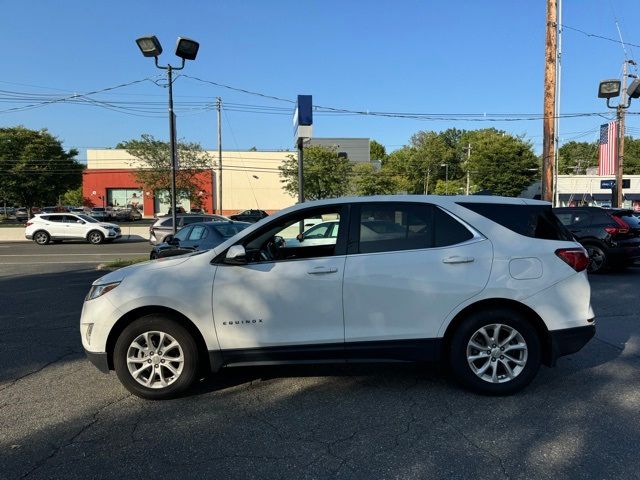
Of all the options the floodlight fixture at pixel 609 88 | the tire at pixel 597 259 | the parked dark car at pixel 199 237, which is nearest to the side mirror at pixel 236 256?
the parked dark car at pixel 199 237

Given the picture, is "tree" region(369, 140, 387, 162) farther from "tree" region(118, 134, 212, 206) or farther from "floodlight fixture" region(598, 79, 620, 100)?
"floodlight fixture" region(598, 79, 620, 100)

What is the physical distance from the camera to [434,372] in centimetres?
494

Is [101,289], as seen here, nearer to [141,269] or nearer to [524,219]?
[141,269]

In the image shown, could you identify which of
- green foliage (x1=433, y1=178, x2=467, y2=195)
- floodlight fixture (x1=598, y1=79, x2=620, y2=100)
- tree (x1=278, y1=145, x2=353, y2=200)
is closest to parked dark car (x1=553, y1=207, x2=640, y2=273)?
floodlight fixture (x1=598, y1=79, x2=620, y2=100)

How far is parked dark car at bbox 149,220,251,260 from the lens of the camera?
1107 centimetres

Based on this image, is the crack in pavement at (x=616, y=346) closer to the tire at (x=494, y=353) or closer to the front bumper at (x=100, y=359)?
the tire at (x=494, y=353)

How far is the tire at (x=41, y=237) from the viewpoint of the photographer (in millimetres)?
25891

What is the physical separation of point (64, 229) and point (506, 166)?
4376cm

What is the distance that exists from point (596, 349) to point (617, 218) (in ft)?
24.6

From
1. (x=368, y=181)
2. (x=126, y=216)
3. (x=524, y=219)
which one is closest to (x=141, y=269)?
(x=524, y=219)

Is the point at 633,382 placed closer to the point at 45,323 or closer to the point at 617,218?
the point at 45,323

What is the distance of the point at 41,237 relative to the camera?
85.3 ft

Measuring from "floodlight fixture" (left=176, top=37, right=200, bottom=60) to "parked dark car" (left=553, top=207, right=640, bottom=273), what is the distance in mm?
9613

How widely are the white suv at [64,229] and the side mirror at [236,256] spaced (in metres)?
24.3
